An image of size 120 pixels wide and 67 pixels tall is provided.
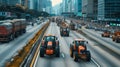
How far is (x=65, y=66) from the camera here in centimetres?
3006

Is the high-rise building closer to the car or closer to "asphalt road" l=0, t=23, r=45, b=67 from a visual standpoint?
"asphalt road" l=0, t=23, r=45, b=67

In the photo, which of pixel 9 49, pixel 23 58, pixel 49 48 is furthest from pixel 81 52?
pixel 9 49

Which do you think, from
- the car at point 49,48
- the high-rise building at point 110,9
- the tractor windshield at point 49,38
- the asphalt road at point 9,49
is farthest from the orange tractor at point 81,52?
the high-rise building at point 110,9

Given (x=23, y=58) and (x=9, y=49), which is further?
(x=9, y=49)

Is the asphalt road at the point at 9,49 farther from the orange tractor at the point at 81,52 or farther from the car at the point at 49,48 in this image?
the orange tractor at the point at 81,52

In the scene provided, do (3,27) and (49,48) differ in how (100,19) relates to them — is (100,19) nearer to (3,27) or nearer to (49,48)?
(3,27)

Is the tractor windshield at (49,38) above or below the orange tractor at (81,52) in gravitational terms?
above

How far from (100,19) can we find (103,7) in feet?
40.3

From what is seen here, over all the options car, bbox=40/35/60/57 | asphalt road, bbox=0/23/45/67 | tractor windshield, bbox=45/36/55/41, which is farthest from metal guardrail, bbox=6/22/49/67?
tractor windshield, bbox=45/36/55/41

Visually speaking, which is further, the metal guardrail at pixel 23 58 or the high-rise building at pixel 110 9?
the high-rise building at pixel 110 9

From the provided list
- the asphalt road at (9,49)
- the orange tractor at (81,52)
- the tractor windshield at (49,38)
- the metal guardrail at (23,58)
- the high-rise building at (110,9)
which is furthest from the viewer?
the high-rise building at (110,9)

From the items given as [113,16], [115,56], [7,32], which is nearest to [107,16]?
[113,16]

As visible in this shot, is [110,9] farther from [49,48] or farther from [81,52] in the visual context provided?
[81,52]

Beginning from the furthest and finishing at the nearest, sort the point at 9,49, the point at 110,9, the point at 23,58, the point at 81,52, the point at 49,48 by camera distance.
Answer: the point at 110,9 < the point at 9,49 < the point at 49,48 < the point at 81,52 < the point at 23,58
